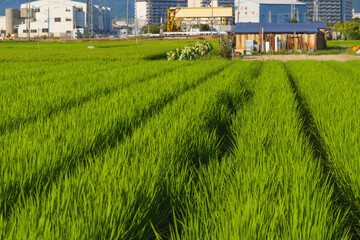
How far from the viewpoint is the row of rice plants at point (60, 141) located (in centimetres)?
206

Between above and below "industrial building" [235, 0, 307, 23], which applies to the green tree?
below

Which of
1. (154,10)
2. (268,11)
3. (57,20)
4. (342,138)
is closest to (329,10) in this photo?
(154,10)

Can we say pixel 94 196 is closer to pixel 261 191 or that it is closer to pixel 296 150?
pixel 261 191

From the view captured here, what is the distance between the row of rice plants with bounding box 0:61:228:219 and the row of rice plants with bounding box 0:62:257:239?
11cm

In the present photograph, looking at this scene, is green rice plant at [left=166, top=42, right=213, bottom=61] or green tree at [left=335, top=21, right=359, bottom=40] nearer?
green rice plant at [left=166, top=42, right=213, bottom=61]

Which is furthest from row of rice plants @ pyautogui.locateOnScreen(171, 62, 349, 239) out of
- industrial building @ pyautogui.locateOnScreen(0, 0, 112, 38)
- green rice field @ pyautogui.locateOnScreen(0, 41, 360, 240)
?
industrial building @ pyautogui.locateOnScreen(0, 0, 112, 38)

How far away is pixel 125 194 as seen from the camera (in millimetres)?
1771

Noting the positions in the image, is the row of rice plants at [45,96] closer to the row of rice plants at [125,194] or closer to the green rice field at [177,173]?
the green rice field at [177,173]

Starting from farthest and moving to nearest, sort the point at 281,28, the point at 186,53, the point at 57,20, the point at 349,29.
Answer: the point at 57,20
the point at 349,29
the point at 281,28
the point at 186,53

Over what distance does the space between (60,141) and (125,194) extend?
1.09 meters

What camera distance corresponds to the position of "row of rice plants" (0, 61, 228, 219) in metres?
→ 2.06

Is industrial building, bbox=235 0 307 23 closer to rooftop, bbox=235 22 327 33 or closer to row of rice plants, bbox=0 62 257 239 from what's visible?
rooftop, bbox=235 22 327 33

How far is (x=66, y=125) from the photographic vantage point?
3246 mm

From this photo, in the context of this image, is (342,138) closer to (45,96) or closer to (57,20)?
(45,96)
